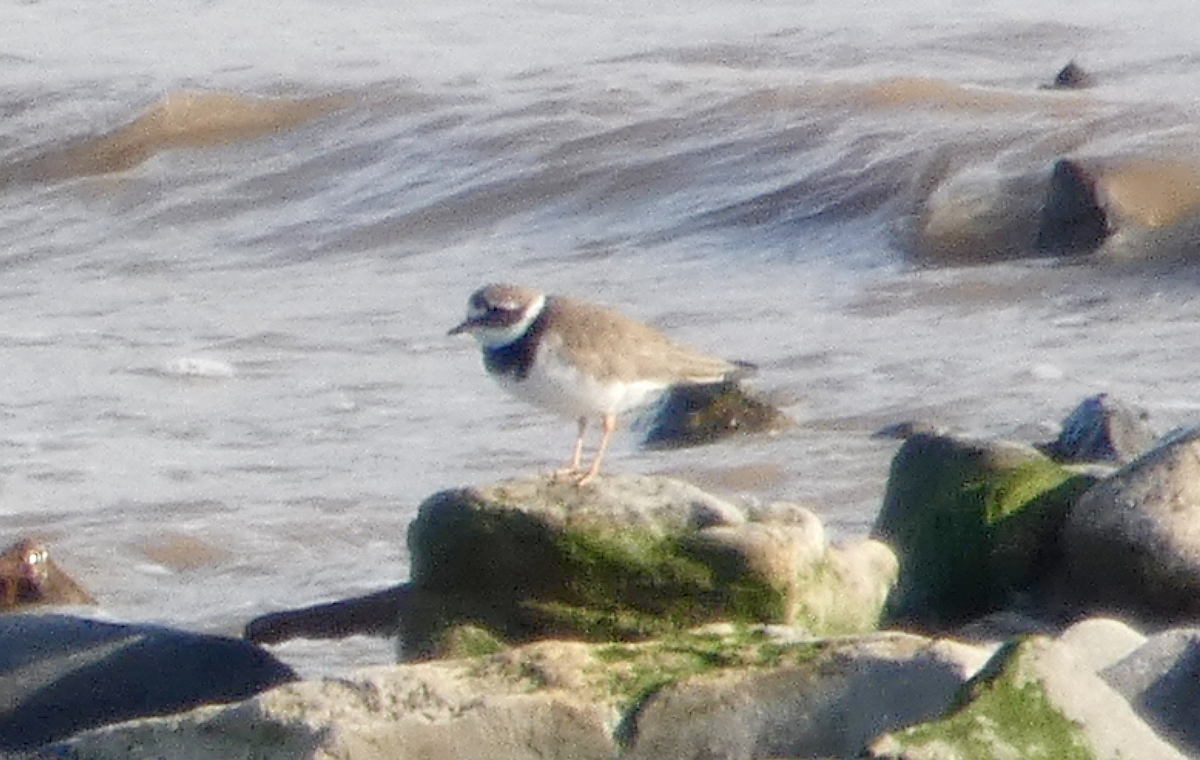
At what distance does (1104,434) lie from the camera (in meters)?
6.16

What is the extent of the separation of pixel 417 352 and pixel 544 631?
3995 millimetres

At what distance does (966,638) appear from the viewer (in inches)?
192

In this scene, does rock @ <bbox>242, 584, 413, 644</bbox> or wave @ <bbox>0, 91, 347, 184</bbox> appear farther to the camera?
wave @ <bbox>0, 91, 347, 184</bbox>

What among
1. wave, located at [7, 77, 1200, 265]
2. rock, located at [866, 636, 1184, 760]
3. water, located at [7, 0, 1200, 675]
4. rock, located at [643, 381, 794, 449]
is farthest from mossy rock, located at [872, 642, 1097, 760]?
wave, located at [7, 77, 1200, 265]

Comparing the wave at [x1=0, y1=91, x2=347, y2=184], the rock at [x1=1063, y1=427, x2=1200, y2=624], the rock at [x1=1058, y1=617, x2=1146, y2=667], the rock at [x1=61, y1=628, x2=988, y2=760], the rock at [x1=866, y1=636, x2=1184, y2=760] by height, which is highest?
the rock at [x1=866, y1=636, x2=1184, y2=760]

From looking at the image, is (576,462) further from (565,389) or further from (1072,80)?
(1072,80)

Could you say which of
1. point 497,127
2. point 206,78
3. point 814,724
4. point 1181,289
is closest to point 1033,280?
point 1181,289

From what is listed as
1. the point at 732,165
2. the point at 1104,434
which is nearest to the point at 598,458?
the point at 1104,434

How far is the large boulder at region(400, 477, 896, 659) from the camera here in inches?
181

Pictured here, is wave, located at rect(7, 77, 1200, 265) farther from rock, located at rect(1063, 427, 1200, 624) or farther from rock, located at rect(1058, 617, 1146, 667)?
rock, located at rect(1058, 617, 1146, 667)

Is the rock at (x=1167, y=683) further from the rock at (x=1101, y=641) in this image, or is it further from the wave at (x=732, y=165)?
the wave at (x=732, y=165)

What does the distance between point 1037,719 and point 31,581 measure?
3216mm

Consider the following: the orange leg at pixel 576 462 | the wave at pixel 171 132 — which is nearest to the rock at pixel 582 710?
the orange leg at pixel 576 462

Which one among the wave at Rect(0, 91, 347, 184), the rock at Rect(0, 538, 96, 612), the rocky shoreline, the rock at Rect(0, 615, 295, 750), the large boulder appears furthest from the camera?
the wave at Rect(0, 91, 347, 184)
